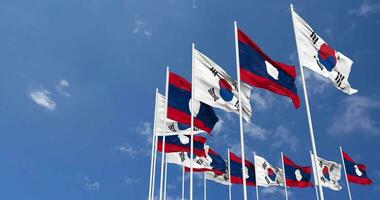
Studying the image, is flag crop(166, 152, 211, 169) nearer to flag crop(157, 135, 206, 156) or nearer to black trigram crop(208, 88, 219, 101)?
flag crop(157, 135, 206, 156)

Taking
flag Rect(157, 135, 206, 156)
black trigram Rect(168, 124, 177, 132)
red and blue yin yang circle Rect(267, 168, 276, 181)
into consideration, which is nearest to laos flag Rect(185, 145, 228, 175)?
flag Rect(157, 135, 206, 156)

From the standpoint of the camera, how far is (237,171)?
3259 centimetres

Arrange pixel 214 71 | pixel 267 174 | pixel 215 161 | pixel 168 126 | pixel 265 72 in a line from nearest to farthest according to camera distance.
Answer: pixel 265 72 → pixel 214 71 → pixel 168 126 → pixel 215 161 → pixel 267 174

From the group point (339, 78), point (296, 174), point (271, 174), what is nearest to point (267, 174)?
point (271, 174)

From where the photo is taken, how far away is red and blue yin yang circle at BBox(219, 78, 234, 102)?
56.8 feet

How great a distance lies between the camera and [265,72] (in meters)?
15.3

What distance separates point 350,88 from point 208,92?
5984 millimetres

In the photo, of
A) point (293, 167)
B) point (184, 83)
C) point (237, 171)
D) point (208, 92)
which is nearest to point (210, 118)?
point (208, 92)

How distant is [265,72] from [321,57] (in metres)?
2.42

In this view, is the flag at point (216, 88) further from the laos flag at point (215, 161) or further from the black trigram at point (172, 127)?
the laos flag at point (215, 161)

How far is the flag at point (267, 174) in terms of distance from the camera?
34531 millimetres

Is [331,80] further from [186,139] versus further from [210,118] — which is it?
[186,139]

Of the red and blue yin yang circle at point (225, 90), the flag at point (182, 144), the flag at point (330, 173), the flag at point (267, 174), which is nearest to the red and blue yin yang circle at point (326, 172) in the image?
the flag at point (330, 173)

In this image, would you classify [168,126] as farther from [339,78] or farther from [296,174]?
[296,174]
